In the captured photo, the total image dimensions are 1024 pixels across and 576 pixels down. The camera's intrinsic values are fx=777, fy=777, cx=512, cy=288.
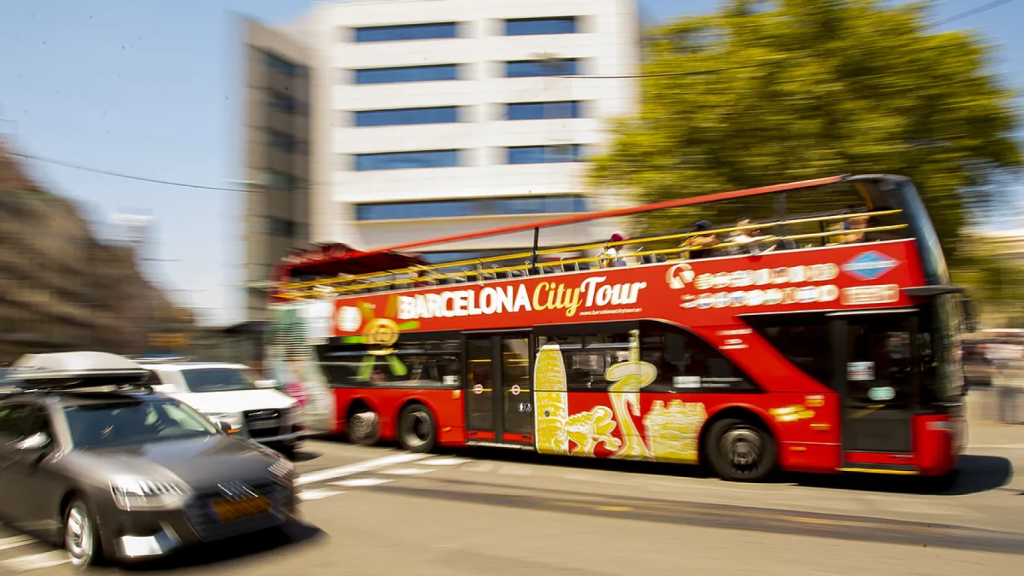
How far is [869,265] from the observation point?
916 centimetres

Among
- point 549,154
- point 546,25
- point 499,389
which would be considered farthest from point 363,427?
point 546,25

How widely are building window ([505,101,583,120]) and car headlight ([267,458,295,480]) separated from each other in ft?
98.9

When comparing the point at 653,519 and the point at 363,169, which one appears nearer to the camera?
the point at 653,519

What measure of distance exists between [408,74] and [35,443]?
3238cm

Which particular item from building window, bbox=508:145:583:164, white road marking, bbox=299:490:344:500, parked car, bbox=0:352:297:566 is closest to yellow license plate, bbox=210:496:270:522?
parked car, bbox=0:352:297:566

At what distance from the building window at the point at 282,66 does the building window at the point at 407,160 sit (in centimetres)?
718

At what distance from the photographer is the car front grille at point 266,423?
12305 millimetres

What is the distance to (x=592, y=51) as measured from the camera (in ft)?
117

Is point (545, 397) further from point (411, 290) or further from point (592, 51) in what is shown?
point (592, 51)

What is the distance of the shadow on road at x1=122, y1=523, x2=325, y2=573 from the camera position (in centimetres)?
619

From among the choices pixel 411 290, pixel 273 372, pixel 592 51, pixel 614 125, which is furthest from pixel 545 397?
pixel 592 51

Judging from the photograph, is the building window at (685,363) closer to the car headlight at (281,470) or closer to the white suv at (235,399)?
the car headlight at (281,470)

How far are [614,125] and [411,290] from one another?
772 centimetres

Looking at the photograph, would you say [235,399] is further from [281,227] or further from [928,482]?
[281,227]
